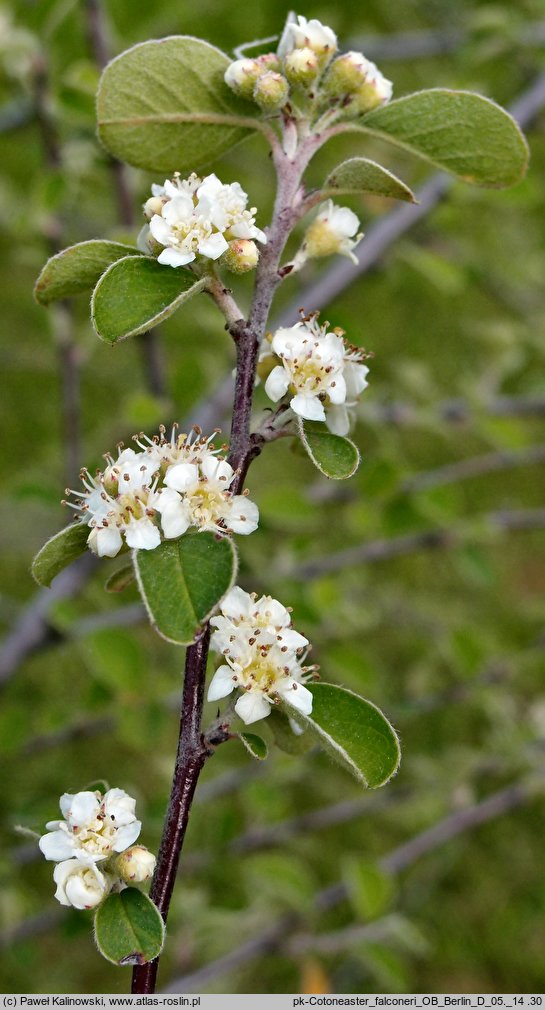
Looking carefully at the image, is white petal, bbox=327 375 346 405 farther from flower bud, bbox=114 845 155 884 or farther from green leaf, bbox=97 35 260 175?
flower bud, bbox=114 845 155 884

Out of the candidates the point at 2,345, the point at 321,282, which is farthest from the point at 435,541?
the point at 2,345

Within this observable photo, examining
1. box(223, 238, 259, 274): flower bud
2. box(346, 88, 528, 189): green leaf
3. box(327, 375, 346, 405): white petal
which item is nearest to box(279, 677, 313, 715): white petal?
box(327, 375, 346, 405): white petal

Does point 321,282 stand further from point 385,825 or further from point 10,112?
point 385,825

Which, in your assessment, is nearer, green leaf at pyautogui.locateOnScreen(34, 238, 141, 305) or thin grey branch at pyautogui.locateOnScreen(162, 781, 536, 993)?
green leaf at pyautogui.locateOnScreen(34, 238, 141, 305)

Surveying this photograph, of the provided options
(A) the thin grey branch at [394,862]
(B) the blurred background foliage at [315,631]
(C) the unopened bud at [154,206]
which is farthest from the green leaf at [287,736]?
(A) the thin grey branch at [394,862]

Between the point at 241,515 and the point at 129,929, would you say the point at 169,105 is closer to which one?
the point at 241,515

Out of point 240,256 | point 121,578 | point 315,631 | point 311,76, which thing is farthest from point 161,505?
point 315,631
